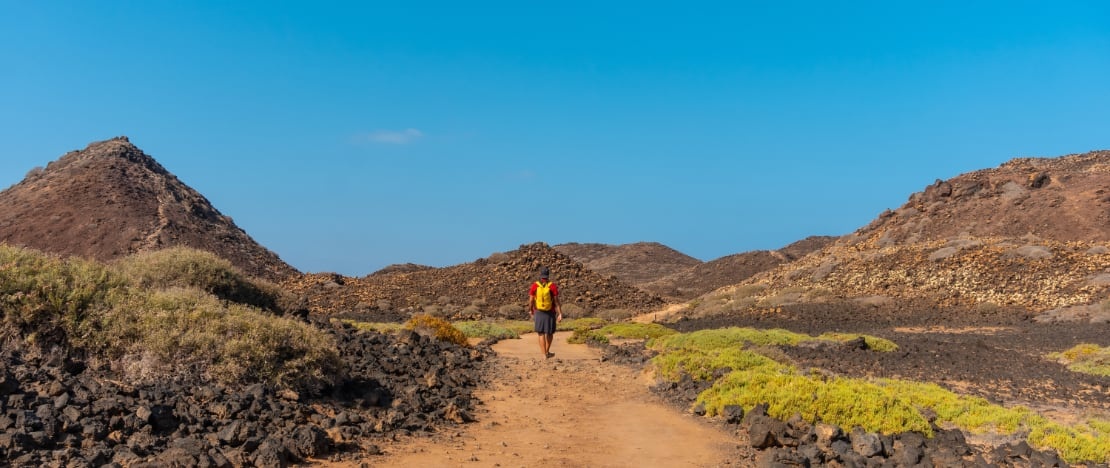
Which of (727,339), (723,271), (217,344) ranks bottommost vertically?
(217,344)

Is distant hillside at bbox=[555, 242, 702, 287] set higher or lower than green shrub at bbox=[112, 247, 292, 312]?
higher

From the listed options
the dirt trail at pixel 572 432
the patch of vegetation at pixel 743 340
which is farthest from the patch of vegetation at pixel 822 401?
the patch of vegetation at pixel 743 340

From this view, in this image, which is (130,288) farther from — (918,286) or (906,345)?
(918,286)

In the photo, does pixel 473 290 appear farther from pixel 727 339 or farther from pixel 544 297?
pixel 544 297

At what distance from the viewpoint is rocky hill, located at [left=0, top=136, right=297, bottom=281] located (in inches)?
1726

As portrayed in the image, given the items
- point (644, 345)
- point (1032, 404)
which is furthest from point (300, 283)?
point (1032, 404)

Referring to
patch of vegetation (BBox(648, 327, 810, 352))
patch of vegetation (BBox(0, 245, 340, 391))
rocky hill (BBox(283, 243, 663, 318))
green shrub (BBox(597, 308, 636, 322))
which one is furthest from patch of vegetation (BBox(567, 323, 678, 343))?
patch of vegetation (BBox(0, 245, 340, 391))

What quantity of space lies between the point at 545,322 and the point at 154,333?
28.6ft

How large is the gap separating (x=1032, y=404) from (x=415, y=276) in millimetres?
33273

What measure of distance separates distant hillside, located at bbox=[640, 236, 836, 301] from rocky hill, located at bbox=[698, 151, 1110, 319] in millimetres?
16875

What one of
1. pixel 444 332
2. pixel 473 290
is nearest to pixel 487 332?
pixel 444 332

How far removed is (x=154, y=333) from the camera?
30.2 feet

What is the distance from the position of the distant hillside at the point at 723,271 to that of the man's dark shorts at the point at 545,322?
4760 cm

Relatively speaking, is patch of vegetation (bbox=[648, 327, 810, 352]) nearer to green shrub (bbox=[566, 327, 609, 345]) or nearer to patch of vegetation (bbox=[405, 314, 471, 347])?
green shrub (bbox=[566, 327, 609, 345])
